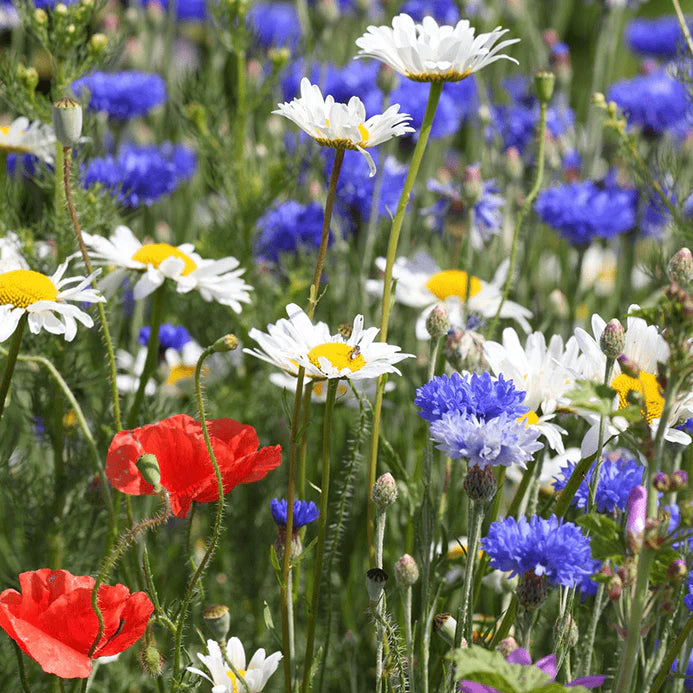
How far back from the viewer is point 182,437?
85cm

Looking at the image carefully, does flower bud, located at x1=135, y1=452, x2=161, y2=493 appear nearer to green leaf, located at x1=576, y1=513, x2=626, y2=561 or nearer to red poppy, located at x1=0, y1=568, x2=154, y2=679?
red poppy, located at x1=0, y1=568, x2=154, y2=679

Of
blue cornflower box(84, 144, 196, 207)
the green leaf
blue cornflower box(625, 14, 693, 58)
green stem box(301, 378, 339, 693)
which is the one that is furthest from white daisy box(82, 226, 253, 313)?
blue cornflower box(625, 14, 693, 58)

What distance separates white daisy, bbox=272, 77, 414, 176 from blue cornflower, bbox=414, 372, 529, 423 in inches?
8.4

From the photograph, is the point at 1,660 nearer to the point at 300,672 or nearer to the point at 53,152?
the point at 300,672

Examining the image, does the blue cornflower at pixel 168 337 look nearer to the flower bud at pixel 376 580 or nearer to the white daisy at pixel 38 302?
the white daisy at pixel 38 302

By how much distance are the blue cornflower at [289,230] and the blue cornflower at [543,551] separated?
92cm

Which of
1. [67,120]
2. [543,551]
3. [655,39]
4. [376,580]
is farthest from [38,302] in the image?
[655,39]

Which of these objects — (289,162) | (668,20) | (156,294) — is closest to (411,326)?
(289,162)

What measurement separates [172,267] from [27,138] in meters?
0.31

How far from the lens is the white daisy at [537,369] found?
92 cm

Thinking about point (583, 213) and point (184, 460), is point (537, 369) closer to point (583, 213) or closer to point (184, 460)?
point (184, 460)

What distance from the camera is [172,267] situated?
42.4 inches

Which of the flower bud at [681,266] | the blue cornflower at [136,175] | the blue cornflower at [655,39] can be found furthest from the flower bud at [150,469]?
the blue cornflower at [655,39]

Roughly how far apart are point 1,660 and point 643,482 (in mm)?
828
